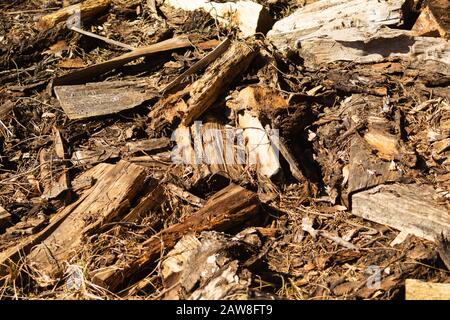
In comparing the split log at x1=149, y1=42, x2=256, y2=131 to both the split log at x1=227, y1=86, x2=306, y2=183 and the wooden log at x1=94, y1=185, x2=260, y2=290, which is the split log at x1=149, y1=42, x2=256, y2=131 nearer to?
the split log at x1=227, y1=86, x2=306, y2=183

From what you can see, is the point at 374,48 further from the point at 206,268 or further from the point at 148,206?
the point at 206,268

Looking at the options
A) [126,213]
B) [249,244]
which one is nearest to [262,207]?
[249,244]

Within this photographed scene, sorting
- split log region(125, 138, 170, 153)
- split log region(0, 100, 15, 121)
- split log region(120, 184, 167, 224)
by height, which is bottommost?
split log region(120, 184, 167, 224)

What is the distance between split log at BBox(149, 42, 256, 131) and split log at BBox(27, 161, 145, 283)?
60 cm

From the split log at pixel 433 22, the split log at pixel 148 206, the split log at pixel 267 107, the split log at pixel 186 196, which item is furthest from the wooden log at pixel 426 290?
the split log at pixel 433 22

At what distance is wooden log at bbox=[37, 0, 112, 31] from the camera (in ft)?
17.6

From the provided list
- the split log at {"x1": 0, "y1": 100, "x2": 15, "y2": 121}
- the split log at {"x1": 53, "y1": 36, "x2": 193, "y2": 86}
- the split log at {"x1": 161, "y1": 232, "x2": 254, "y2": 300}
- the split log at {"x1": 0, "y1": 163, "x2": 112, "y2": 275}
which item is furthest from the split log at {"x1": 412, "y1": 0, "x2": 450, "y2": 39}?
the split log at {"x1": 0, "y1": 100, "x2": 15, "y2": 121}

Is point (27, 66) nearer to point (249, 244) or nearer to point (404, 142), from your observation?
point (249, 244)

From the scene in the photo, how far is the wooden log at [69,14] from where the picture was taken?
537cm

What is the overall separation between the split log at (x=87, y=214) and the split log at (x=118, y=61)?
1.08 metres

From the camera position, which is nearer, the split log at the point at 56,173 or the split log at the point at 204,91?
the split log at the point at 56,173

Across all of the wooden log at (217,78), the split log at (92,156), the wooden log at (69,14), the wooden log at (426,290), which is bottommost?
the wooden log at (426,290)

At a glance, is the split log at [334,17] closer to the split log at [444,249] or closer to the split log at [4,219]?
the split log at [444,249]

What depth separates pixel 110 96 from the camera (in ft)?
15.3
